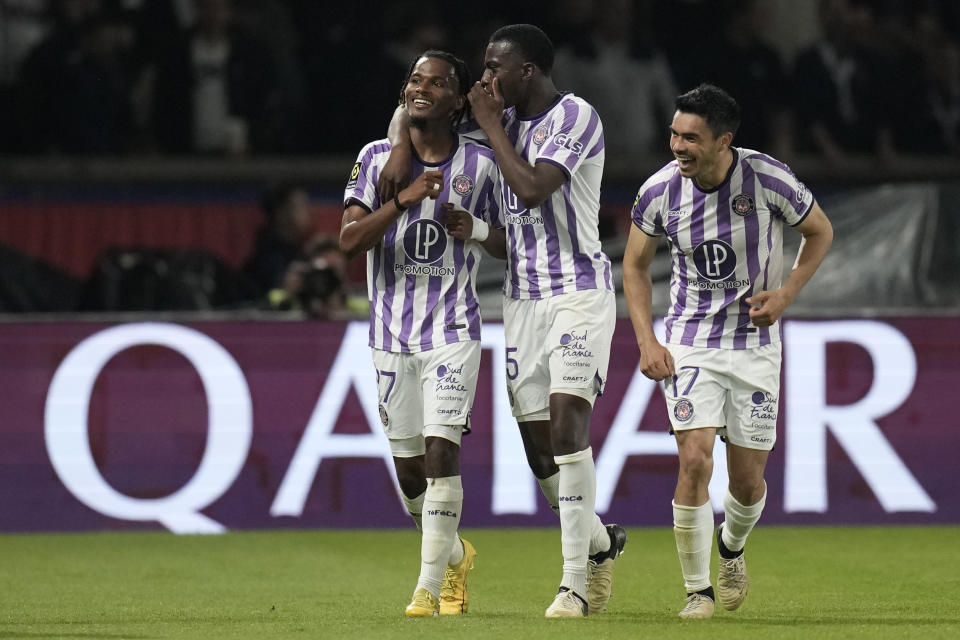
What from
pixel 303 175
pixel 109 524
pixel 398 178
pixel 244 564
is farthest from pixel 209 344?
pixel 398 178

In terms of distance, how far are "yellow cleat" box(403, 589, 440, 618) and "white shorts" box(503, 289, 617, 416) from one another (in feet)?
2.84

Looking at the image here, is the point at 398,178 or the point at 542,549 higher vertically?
the point at 398,178

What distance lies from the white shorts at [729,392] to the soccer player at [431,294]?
0.84 metres

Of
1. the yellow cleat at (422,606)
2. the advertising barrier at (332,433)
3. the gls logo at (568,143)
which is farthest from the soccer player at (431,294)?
the advertising barrier at (332,433)

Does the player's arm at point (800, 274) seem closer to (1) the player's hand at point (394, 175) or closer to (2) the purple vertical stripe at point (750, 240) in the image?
(2) the purple vertical stripe at point (750, 240)

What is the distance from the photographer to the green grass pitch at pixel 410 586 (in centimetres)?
622

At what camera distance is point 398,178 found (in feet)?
21.5

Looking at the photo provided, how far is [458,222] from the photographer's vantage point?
664 cm

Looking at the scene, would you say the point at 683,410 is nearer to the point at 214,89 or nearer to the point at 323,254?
the point at 323,254

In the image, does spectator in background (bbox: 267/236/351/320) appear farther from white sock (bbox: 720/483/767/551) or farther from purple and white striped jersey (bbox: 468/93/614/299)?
white sock (bbox: 720/483/767/551)

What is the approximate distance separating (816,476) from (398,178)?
4.72 metres

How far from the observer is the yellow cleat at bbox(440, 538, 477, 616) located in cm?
675

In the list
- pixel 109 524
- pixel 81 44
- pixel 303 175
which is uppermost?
pixel 81 44

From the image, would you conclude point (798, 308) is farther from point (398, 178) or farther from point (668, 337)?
point (398, 178)
